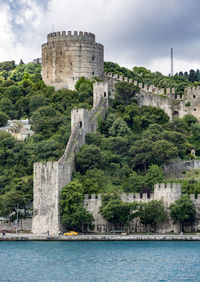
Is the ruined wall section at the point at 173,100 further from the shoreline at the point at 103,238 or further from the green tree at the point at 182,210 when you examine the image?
the shoreline at the point at 103,238

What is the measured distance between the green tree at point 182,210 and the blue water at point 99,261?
245cm

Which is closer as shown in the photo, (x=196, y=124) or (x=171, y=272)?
(x=171, y=272)

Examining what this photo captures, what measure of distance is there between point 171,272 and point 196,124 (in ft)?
86.4

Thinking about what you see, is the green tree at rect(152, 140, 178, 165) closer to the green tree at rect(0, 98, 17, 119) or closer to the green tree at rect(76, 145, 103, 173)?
the green tree at rect(76, 145, 103, 173)

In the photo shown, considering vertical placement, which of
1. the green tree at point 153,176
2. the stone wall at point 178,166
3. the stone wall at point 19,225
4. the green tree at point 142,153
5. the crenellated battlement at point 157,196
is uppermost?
the green tree at point 142,153

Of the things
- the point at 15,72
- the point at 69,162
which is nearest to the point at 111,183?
the point at 69,162

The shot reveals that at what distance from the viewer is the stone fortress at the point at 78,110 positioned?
5431 cm

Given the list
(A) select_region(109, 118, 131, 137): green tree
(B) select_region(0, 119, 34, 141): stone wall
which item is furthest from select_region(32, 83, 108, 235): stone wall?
(B) select_region(0, 119, 34, 141): stone wall

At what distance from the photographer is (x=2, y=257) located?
158 ft

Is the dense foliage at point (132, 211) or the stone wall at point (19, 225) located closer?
the dense foliage at point (132, 211)

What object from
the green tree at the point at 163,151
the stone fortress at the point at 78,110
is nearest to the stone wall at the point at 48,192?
the stone fortress at the point at 78,110

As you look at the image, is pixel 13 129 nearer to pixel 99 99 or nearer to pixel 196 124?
pixel 99 99

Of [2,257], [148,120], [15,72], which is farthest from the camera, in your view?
[15,72]

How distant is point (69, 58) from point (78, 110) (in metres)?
14.7
